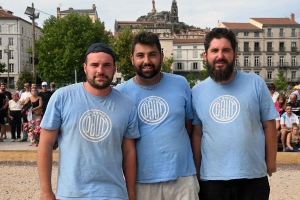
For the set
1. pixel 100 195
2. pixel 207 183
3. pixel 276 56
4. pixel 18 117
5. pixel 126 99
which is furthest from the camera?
pixel 276 56

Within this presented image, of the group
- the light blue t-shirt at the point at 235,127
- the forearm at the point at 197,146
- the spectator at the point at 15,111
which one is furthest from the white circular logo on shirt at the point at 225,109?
the spectator at the point at 15,111

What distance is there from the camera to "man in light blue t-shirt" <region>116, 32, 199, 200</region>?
3354mm

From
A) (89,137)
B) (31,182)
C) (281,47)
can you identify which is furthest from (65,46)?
(89,137)

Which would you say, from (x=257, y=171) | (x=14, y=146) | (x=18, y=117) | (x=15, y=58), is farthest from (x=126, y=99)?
(x=15, y=58)

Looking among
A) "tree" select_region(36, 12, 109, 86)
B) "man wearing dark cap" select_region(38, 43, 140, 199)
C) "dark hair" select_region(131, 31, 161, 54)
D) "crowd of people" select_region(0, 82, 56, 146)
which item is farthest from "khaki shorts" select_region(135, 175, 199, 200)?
"tree" select_region(36, 12, 109, 86)

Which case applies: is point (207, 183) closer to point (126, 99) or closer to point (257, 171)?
point (257, 171)

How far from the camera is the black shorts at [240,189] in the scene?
3.37 meters

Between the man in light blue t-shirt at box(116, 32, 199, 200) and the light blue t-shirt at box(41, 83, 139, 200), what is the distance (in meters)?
0.35

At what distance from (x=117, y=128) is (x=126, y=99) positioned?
10.0 inches

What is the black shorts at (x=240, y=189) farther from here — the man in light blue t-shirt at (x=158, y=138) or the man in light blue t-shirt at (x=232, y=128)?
the man in light blue t-shirt at (x=158, y=138)

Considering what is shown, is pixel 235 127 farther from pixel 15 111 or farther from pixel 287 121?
pixel 15 111

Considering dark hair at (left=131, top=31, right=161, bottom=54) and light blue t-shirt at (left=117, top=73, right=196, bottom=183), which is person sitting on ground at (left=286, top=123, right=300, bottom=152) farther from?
dark hair at (left=131, top=31, right=161, bottom=54)

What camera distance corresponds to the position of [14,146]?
12.0 meters

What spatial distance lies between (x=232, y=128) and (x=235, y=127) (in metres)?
0.02
